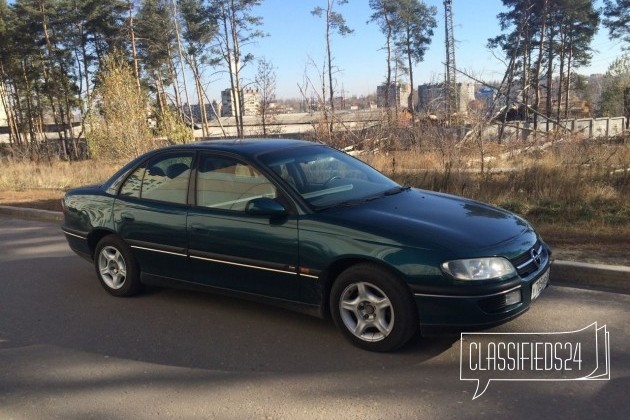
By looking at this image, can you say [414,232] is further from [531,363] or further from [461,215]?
[531,363]

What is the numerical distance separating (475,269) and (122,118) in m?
17.4

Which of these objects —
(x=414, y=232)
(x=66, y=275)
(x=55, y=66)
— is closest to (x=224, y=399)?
(x=414, y=232)

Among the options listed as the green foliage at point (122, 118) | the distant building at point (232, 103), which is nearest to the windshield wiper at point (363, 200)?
the green foliage at point (122, 118)

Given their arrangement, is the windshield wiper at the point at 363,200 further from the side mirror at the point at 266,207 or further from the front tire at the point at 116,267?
the front tire at the point at 116,267

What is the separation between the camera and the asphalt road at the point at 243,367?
342 centimetres

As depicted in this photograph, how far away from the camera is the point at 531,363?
3.94 meters

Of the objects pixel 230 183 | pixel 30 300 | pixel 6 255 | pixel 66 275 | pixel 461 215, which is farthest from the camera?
pixel 6 255

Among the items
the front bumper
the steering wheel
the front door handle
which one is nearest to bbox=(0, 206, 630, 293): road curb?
the front bumper

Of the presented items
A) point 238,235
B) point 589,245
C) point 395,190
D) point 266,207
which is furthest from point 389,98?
point 266,207

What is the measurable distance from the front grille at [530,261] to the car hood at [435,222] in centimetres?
8

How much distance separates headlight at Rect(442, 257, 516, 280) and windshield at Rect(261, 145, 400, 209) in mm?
1124

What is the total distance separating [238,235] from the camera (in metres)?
4.60

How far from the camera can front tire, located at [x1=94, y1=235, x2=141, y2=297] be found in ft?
18.1

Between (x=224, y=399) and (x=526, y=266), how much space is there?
2.28 meters
